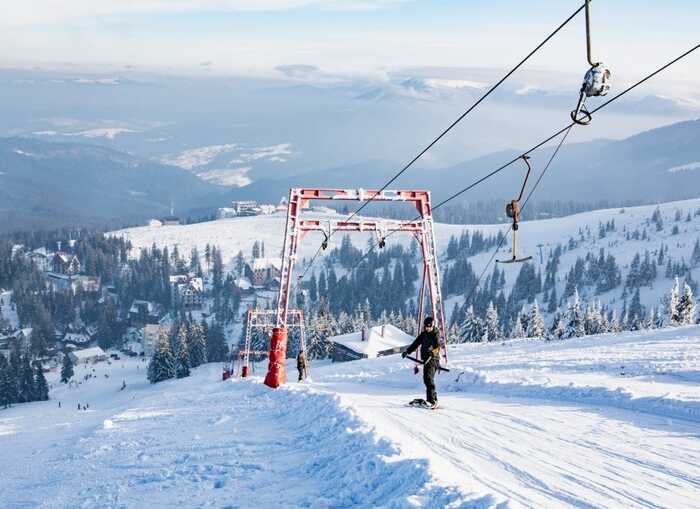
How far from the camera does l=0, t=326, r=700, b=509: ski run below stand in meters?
8.41

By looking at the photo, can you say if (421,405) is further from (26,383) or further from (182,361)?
(26,383)

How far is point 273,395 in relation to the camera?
17.6m

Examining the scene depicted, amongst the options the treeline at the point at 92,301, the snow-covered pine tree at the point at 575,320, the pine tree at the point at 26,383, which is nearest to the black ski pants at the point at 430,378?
the snow-covered pine tree at the point at 575,320

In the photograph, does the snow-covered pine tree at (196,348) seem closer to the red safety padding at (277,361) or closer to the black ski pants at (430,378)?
the red safety padding at (277,361)

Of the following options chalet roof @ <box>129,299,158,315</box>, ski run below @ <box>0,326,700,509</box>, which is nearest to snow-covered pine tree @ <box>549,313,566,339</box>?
ski run below @ <box>0,326,700,509</box>

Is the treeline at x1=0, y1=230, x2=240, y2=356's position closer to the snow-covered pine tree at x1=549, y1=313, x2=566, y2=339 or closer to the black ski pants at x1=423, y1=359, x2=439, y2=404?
the snow-covered pine tree at x1=549, y1=313, x2=566, y2=339

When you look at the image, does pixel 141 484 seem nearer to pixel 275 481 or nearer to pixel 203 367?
pixel 275 481

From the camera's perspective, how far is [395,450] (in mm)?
9391

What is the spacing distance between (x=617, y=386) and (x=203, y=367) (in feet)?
326

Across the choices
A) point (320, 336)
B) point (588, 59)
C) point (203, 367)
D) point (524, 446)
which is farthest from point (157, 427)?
point (203, 367)

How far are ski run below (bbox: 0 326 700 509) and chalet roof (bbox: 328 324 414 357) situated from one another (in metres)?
58.6

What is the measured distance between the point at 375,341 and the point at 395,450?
71.0 m

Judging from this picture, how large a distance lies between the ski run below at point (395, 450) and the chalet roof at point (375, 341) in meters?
58.6

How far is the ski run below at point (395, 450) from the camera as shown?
841 centimetres
